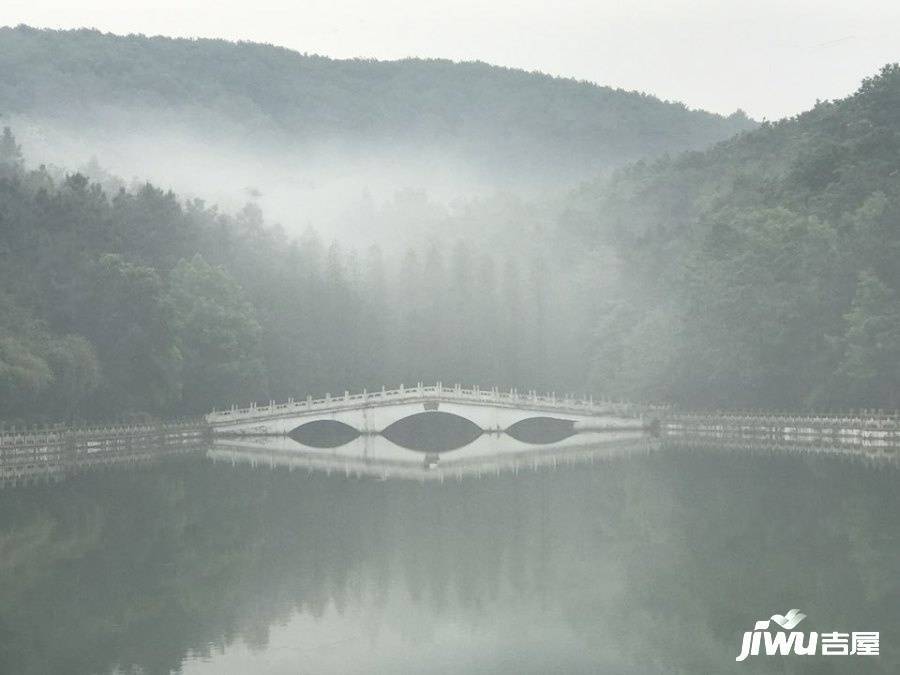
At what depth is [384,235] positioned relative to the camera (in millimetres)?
166750

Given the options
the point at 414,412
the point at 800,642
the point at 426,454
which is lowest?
the point at 800,642

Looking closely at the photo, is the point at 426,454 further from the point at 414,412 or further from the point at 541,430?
the point at 541,430

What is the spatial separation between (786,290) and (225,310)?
36.0m

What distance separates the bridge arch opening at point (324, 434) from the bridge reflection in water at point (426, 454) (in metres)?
1.11

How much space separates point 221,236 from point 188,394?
25.6 m

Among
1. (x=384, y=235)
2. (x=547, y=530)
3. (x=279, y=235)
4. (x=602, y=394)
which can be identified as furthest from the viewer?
(x=384, y=235)

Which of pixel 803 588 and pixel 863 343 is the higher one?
pixel 863 343

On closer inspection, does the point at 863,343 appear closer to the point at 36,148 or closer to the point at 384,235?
the point at 384,235

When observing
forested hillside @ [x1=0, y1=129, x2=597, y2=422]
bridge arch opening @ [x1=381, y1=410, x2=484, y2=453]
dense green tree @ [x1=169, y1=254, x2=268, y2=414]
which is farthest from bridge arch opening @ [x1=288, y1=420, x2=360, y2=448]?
dense green tree @ [x1=169, y1=254, x2=268, y2=414]

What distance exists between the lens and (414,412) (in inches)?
4021

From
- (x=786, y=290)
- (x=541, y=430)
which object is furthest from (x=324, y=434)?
(x=786, y=290)

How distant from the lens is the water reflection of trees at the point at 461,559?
107 feet

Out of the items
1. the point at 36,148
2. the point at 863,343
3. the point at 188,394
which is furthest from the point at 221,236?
the point at 36,148

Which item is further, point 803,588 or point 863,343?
point 863,343
